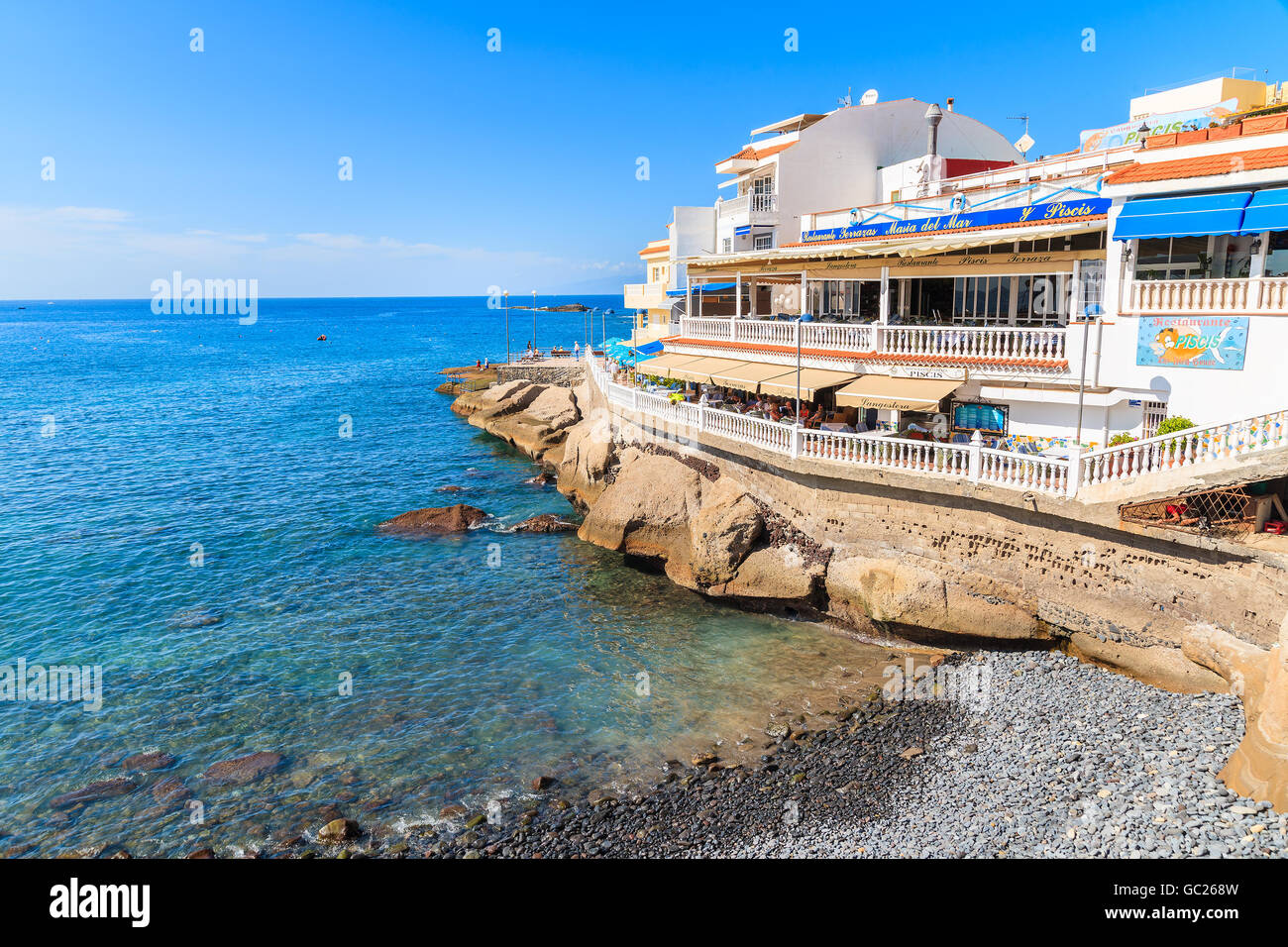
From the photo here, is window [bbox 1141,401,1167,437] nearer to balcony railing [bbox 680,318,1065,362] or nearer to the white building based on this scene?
balcony railing [bbox 680,318,1065,362]

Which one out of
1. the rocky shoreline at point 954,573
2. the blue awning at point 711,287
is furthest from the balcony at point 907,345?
the blue awning at point 711,287

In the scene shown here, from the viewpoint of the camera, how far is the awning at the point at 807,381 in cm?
2291

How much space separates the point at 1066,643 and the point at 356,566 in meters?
22.2

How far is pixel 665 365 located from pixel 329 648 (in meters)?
16.0

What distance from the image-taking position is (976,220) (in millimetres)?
22312

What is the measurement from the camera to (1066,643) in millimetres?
17359

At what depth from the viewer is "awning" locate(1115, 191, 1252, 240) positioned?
52.1ft

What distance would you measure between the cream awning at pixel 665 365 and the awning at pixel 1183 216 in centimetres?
1549

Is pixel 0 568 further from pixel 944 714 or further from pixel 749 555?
pixel 944 714

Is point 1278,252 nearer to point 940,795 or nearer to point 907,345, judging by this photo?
point 907,345

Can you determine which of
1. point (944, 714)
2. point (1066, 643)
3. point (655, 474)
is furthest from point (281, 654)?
point (1066, 643)

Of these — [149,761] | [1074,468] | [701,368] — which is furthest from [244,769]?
[701,368]

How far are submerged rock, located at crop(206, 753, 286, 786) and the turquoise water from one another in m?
0.24

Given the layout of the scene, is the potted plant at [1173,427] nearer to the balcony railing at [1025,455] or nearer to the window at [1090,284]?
the balcony railing at [1025,455]
